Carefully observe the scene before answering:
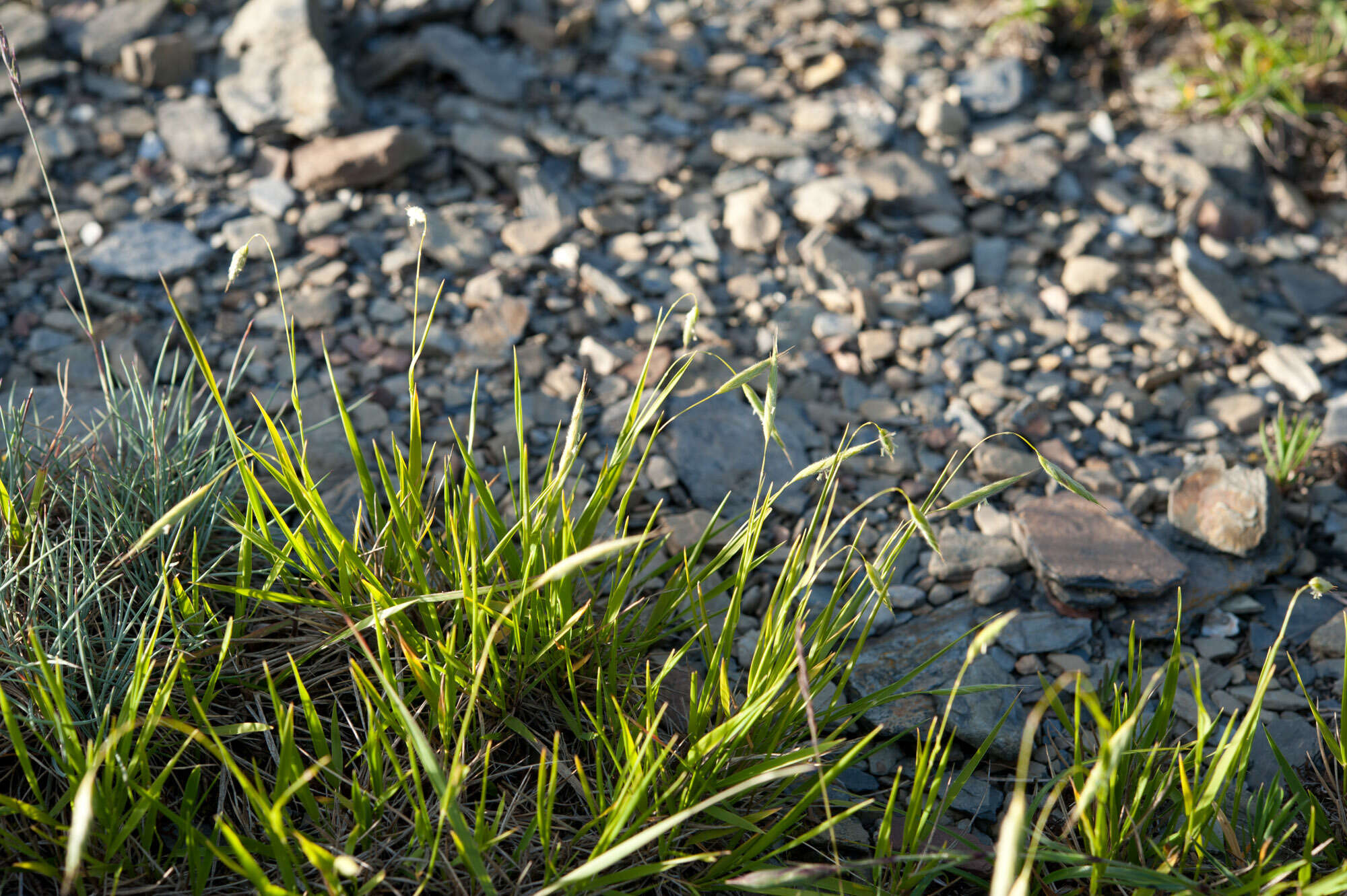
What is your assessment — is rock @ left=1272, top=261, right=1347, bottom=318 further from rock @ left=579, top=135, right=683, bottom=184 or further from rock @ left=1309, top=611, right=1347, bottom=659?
rock @ left=579, top=135, right=683, bottom=184

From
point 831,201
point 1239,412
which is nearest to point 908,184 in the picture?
point 831,201

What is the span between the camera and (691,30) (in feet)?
11.9

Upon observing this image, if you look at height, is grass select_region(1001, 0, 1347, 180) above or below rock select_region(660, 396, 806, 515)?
above

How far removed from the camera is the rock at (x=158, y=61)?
3094 millimetres

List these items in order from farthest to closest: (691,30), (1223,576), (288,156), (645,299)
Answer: (691,30) < (288,156) < (645,299) < (1223,576)

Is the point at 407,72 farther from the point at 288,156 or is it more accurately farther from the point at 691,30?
the point at 691,30

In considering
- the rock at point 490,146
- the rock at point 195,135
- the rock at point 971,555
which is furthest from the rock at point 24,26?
the rock at point 971,555

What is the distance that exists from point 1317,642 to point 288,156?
9.55ft

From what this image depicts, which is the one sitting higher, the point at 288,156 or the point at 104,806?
the point at 288,156

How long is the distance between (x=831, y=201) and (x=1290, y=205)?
1491 millimetres

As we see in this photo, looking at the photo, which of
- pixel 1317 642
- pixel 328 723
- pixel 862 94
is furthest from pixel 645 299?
pixel 1317 642

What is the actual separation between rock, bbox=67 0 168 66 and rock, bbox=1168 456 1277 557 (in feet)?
11.2

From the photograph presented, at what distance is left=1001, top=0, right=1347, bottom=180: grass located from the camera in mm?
3209

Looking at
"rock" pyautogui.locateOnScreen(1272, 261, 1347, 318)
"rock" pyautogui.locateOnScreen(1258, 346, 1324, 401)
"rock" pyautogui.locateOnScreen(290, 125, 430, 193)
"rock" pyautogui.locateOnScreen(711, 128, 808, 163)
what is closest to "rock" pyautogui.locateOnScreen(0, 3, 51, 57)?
"rock" pyautogui.locateOnScreen(290, 125, 430, 193)
